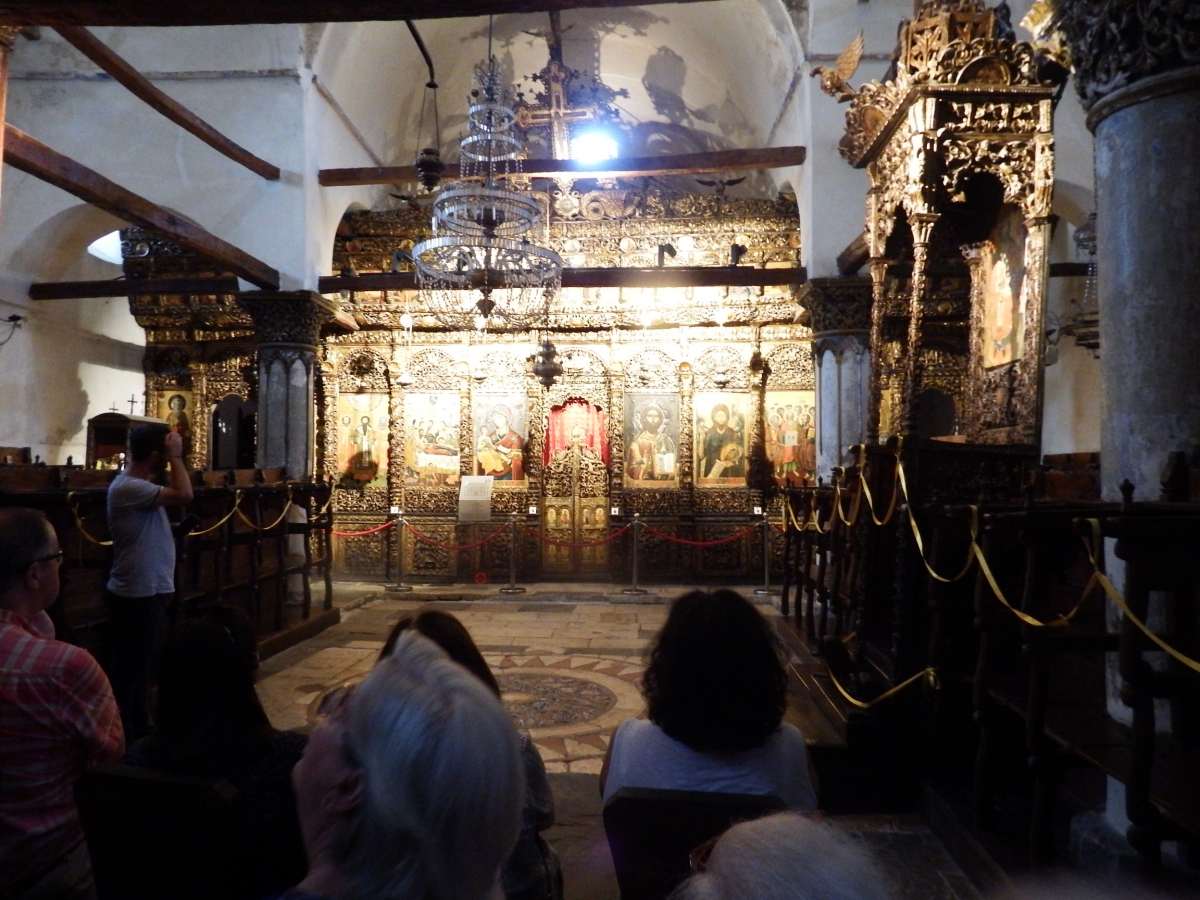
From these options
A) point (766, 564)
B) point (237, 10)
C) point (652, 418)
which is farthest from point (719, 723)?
point (652, 418)

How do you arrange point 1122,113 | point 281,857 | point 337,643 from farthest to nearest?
point 337,643, point 1122,113, point 281,857

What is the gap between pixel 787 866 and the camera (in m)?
0.74

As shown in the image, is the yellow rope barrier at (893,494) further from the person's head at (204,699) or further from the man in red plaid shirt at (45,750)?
the man in red plaid shirt at (45,750)

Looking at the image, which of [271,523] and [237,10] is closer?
[237,10]

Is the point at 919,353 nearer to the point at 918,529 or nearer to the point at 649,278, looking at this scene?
the point at 918,529

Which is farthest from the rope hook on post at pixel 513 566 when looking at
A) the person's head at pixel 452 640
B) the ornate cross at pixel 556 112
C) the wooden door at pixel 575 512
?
the person's head at pixel 452 640

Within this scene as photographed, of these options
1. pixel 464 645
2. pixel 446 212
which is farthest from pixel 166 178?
pixel 464 645

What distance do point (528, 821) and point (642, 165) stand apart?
942 centimetres

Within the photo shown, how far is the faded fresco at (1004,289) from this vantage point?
5895 millimetres

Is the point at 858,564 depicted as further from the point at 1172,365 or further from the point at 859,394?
the point at 859,394

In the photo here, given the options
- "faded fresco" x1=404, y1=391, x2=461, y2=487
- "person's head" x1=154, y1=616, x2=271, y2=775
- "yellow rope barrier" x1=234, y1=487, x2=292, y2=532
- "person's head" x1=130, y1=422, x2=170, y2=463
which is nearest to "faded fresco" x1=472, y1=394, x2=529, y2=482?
"faded fresco" x1=404, y1=391, x2=461, y2=487

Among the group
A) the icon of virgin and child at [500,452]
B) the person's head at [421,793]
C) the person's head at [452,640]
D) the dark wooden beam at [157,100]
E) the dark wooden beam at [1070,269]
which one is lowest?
the person's head at [452,640]

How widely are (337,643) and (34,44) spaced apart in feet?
29.2

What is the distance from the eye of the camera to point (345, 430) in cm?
1265
